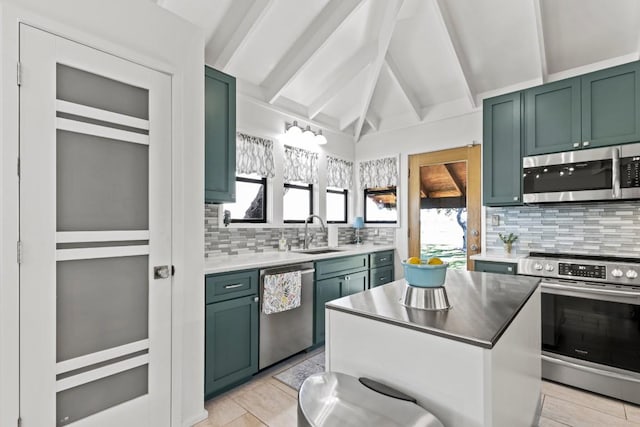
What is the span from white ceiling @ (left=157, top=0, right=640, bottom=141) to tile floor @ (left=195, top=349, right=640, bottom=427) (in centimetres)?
283

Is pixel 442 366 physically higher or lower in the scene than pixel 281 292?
higher

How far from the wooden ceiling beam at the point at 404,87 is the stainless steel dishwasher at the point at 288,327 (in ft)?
7.74

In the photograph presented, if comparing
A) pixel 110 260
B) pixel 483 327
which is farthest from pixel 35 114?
pixel 483 327

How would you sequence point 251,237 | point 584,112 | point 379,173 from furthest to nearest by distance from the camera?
point 379,173 → point 251,237 → point 584,112

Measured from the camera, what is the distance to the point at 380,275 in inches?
163

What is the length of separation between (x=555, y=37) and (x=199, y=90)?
323 cm

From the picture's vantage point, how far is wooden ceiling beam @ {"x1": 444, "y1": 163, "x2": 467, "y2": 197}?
12.8ft

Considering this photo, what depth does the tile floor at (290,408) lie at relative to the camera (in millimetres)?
2131

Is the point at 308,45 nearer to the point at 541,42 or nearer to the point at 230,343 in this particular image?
the point at 541,42

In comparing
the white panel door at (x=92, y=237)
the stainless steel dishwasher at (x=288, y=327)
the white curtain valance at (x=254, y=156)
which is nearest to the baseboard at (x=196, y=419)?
the white panel door at (x=92, y=237)

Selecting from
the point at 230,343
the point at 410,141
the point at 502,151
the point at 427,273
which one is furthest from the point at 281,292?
the point at 410,141

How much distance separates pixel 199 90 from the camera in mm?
2186

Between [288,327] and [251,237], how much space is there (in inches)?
40.6

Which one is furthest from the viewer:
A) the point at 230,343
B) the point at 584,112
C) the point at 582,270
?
the point at 584,112
